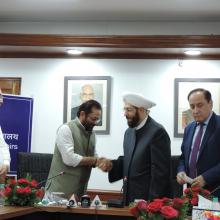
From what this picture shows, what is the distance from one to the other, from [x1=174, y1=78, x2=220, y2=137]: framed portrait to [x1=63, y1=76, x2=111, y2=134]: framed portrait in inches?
33.0

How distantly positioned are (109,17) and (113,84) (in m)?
0.84

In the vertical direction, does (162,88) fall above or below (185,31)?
below

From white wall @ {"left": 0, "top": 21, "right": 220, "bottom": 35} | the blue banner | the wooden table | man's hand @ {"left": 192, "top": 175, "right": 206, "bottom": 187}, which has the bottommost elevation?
the wooden table

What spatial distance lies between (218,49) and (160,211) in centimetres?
336

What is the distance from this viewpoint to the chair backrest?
476 centimetres

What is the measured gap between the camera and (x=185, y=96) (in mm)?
5664

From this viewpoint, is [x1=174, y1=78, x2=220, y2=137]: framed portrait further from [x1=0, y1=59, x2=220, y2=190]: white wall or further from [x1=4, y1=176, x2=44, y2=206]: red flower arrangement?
[x1=4, y1=176, x2=44, y2=206]: red flower arrangement

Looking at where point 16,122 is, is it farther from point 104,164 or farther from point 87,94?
point 104,164

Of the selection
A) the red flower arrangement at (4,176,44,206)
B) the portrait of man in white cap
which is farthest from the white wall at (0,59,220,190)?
the red flower arrangement at (4,176,44,206)

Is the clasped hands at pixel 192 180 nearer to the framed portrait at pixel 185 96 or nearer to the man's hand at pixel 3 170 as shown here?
the man's hand at pixel 3 170

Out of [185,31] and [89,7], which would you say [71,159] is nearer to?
[89,7]

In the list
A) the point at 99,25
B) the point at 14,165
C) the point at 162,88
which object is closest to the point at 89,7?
the point at 99,25

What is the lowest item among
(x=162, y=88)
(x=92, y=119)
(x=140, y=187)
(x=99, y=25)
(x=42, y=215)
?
(x=42, y=215)

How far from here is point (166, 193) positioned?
3477 millimetres
